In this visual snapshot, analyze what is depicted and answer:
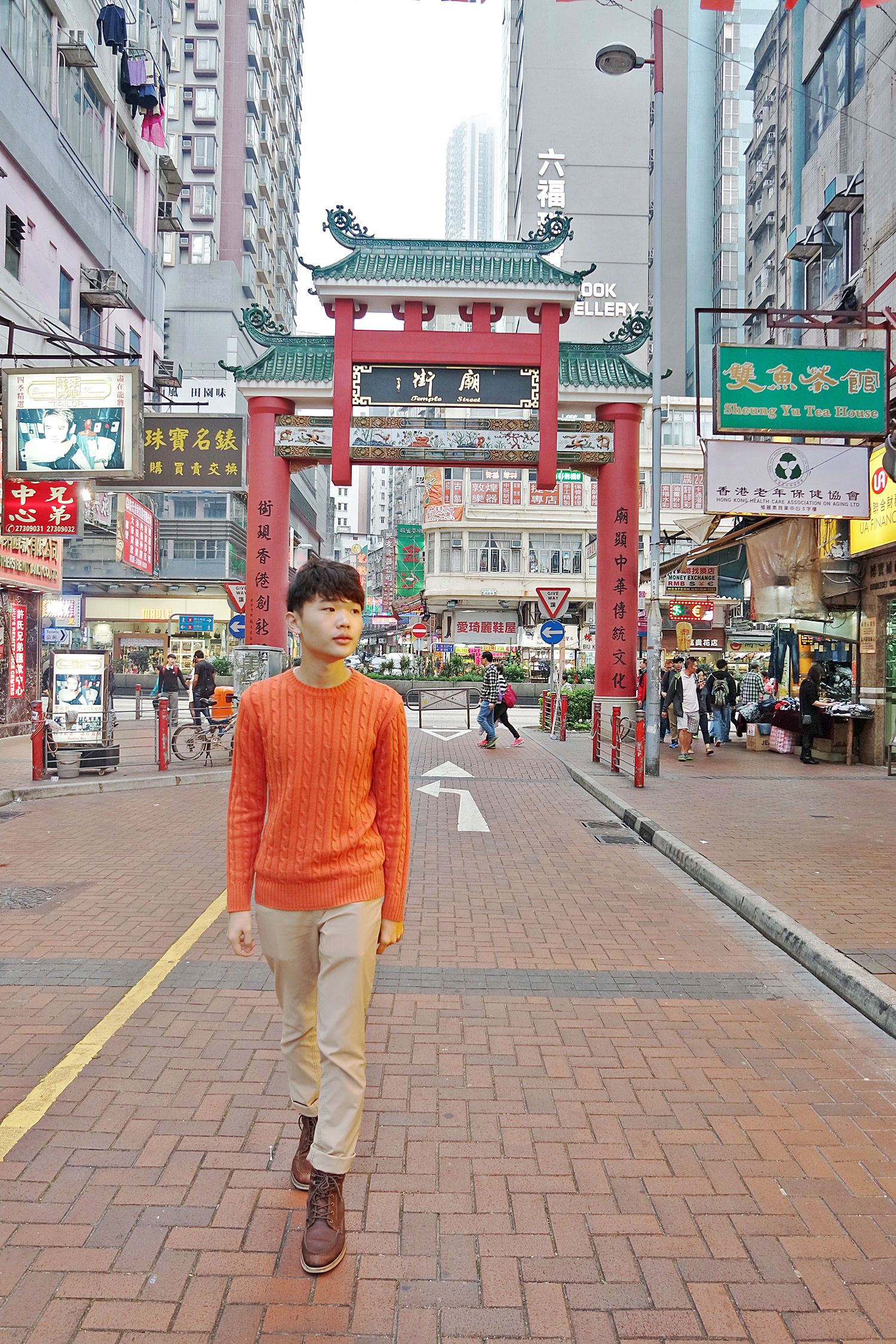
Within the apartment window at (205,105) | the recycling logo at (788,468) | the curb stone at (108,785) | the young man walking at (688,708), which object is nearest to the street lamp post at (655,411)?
the recycling logo at (788,468)

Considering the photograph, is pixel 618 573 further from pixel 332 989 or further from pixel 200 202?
pixel 200 202

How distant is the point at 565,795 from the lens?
12.2 metres

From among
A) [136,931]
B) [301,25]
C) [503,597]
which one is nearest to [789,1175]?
[136,931]

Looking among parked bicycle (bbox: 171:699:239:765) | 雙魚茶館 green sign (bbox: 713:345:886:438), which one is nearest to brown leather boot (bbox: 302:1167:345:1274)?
雙魚茶館 green sign (bbox: 713:345:886:438)

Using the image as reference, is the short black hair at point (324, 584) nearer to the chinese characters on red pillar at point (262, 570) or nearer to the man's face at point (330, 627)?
the man's face at point (330, 627)

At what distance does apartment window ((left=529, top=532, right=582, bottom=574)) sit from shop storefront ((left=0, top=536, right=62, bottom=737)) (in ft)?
111

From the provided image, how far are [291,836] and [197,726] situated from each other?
12.4 meters

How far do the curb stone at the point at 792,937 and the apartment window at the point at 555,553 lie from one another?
Answer: 4188cm

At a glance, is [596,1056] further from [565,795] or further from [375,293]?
[375,293]

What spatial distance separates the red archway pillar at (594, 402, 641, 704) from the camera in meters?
18.7

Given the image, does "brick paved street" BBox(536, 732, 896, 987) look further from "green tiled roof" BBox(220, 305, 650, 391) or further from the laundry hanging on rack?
the laundry hanging on rack

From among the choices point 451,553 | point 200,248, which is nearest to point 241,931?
point 451,553

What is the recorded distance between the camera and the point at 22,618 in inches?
722

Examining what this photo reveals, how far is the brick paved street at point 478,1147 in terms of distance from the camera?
2.45 meters
